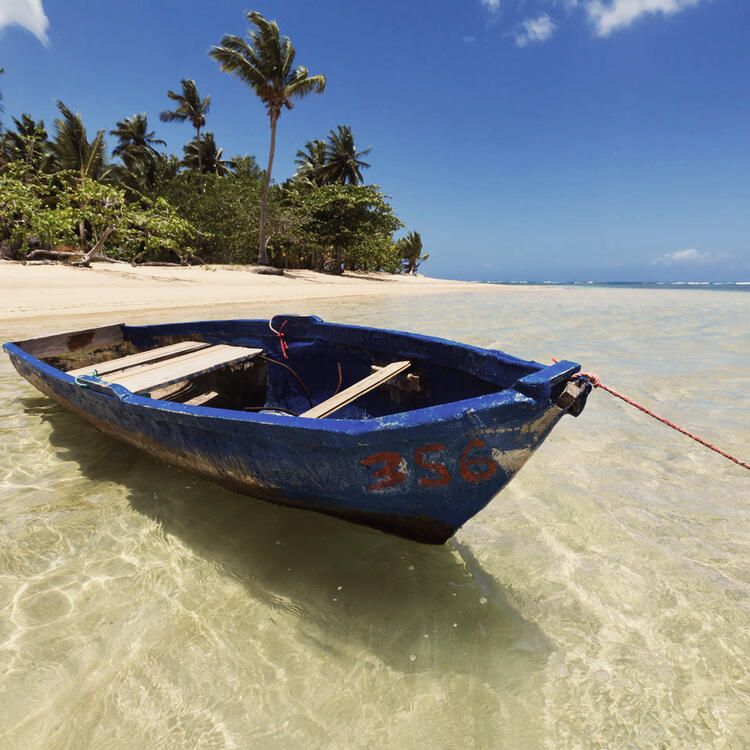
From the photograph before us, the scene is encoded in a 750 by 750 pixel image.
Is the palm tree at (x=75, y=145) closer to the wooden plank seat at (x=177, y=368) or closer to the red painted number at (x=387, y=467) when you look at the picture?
the wooden plank seat at (x=177, y=368)

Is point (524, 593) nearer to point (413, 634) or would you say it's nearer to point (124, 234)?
point (413, 634)

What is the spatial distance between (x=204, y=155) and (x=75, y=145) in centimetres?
1393

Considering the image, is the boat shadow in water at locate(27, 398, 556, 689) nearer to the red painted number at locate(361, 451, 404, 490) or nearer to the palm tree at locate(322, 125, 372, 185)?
the red painted number at locate(361, 451, 404, 490)

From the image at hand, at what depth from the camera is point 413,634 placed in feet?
6.50

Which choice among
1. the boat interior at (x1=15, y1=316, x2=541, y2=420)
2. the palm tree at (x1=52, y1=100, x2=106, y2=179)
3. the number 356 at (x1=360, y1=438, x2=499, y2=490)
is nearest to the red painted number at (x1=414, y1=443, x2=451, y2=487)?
the number 356 at (x1=360, y1=438, x2=499, y2=490)

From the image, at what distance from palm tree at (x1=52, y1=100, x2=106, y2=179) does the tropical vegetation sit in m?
0.06

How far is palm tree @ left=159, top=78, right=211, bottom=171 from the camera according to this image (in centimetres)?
3419

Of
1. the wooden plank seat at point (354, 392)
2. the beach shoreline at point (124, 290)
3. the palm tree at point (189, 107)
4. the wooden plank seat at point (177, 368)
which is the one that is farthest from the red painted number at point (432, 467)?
the palm tree at point (189, 107)

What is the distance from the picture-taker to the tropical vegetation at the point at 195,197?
1770cm

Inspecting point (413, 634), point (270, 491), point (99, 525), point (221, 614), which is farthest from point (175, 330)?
point (413, 634)

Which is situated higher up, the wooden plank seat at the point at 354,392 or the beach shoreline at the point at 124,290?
the wooden plank seat at the point at 354,392

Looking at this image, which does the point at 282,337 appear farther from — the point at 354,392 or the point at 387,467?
the point at 387,467

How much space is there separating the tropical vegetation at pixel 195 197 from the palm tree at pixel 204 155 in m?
0.09

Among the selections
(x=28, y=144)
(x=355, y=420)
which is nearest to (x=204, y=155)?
(x=28, y=144)
